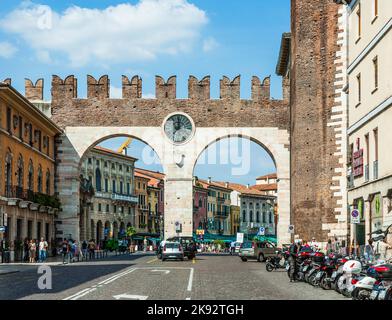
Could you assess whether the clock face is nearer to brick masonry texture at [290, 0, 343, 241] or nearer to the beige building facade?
brick masonry texture at [290, 0, 343, 241]

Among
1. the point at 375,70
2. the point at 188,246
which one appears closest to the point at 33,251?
the point at 188,246

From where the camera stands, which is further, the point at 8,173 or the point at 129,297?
the point at 8,173

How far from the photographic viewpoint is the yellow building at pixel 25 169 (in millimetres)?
39656

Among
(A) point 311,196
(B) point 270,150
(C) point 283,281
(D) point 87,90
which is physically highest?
(D) point 87,90

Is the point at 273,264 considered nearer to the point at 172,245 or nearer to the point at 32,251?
the point at 172,245

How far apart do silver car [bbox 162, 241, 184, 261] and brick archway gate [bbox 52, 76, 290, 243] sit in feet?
27.3

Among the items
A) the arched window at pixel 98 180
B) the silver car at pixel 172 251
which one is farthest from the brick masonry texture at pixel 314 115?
the arched window at pixel 98 180

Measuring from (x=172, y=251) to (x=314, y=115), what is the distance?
1043 centimetres

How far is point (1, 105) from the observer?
38875mm

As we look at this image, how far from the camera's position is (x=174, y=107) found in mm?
49344

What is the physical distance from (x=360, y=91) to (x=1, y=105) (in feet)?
63.0

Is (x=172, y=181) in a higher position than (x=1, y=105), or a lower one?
lower
